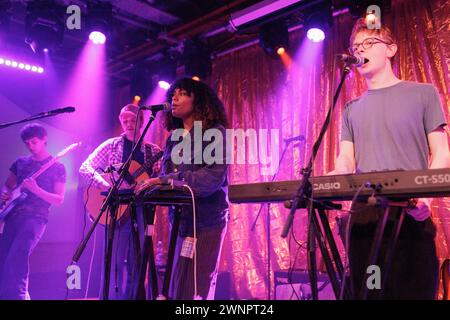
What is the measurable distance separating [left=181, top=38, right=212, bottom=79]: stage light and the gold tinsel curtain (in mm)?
540

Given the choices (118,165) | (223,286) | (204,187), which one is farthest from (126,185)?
(223,286)

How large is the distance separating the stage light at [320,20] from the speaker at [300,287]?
2.70m

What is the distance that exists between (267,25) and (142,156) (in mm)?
2384

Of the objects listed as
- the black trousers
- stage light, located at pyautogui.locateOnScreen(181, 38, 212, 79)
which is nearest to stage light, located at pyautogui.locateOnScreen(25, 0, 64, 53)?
stage light, located at pyautogui.locateOnScreen(181, 38, 212, 79)

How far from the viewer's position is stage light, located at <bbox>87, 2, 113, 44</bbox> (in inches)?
212

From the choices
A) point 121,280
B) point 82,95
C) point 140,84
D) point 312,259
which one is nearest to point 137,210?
point 121,280

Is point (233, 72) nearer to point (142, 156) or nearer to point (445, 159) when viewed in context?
point (142, 156)

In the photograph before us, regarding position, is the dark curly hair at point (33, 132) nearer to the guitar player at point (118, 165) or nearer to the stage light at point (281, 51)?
the guitar player at point (118, 165)

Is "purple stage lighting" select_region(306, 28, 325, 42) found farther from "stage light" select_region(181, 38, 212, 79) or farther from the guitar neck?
the guitar neck

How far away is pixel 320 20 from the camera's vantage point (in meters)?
4.95

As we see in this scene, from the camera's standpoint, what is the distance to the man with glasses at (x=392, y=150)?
6.61 ft

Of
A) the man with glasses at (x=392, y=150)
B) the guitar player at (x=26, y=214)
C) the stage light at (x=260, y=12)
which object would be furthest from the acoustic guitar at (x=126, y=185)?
the stage light at (x=260, y=12)

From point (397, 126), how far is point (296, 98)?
3.61 m

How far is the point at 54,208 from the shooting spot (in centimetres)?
725
